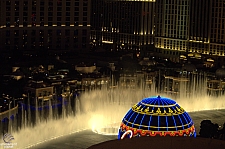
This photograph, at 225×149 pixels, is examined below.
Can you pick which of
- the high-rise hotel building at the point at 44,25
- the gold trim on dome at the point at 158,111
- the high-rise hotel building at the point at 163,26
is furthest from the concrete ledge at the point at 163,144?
the high-rise hotel building at the point at 163,26

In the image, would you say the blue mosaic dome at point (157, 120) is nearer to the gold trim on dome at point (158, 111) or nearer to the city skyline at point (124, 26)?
the gold trim on dome at point (158, 111)

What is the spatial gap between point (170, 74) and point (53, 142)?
23.7 m

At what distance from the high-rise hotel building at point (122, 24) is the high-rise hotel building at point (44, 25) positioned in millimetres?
7103

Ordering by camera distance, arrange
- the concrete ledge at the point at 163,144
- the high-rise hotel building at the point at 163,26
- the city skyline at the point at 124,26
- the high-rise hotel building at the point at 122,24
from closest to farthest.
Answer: the concrete ledge at the point at 163,144 < the city skyline at the point at 124,26 < the high-rise hotel building at the point at 163,26 < the high-rise hotel building at the point at 122,24

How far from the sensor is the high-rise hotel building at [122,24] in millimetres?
64062

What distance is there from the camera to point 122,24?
6656 centimetres

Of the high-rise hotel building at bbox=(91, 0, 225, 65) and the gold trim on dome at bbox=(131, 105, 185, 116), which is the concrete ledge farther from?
the high-rise hotel building at bbox=(91, 0, 225, 65)

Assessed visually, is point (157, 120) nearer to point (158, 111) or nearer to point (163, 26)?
point (158, 111)

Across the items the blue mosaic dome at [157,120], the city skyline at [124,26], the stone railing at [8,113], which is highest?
the city skyline at [124,26]

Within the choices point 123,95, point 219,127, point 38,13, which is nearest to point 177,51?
point 38,13

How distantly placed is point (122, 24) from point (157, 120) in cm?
4945

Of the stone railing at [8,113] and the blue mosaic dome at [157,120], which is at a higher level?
the blue mosaic dome at [157,120]

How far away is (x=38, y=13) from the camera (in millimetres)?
57344

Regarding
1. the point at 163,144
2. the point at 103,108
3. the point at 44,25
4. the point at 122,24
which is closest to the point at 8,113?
the point at 103,108
